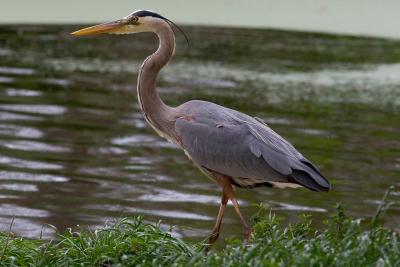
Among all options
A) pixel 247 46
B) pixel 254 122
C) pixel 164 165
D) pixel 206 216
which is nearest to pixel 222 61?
pixel 247 46

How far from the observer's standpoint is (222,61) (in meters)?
14.0

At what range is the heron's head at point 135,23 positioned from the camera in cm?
620

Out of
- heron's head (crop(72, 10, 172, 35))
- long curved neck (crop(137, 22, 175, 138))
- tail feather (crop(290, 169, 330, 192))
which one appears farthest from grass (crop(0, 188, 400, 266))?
heron's head (crop(72, 10, 172, 35))

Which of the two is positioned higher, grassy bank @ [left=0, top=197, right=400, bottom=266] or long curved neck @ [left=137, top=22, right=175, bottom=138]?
long curved neck @ [left=137, top=22, right=175, bottom=138]

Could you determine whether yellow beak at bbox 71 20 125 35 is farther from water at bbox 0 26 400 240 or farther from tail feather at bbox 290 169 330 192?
tail feather at bbox 290 169 330 192

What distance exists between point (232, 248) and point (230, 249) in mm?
60

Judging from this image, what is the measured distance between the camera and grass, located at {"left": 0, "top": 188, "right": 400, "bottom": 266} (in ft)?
14.7

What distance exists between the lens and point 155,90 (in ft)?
20.4

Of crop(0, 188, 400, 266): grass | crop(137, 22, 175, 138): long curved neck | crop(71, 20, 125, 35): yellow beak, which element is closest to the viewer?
crop(0, 188, 400, 266): grass

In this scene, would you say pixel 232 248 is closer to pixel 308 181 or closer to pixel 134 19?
pixel 308 181

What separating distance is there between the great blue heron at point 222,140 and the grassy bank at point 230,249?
1.67ft

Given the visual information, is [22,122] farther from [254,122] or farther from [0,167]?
[254,122]

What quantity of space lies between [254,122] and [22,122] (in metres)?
4.85

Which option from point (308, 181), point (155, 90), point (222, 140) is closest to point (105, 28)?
point (155, 90)
